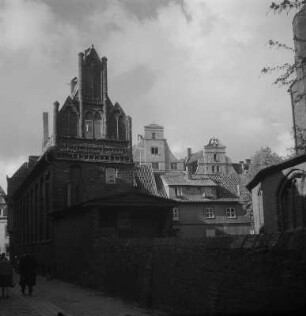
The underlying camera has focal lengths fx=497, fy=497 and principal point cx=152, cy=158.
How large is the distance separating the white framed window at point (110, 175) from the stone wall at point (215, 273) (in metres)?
16.8

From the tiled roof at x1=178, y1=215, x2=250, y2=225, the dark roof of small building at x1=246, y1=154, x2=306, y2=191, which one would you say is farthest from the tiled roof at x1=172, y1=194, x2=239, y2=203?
the dark roof of small building at x1=246, y1=154, x2=306, y2=191

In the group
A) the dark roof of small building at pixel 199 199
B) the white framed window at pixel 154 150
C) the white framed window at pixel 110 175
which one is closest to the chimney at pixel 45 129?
the dark roof of small building at pixel 199 199

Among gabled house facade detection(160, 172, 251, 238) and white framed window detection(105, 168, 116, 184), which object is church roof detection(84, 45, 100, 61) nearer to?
white framed window detection(105, 168, 116, 184)

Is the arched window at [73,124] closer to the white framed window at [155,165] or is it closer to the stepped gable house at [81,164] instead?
the stepped gable house at [81,164]

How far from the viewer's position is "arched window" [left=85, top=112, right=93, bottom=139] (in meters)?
35.5

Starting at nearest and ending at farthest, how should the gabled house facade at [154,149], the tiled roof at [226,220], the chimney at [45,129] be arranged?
the chimney at [45,129] < the tiled roof at [226,220] < the gabled house facade at [154,149]

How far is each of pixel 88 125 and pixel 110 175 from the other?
4.07 meters

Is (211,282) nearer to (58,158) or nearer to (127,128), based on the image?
(58,158)

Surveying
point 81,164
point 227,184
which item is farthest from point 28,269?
point 227,184

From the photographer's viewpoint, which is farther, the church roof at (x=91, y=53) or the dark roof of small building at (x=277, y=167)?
the church roof at (x=91, y=53)

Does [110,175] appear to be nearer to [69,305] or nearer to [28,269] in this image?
[28,269]

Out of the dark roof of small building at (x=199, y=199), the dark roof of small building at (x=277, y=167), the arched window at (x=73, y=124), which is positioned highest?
the arched window at (x=73, y=124)

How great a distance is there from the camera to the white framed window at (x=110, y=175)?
34781 mm

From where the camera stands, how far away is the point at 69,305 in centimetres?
1591
